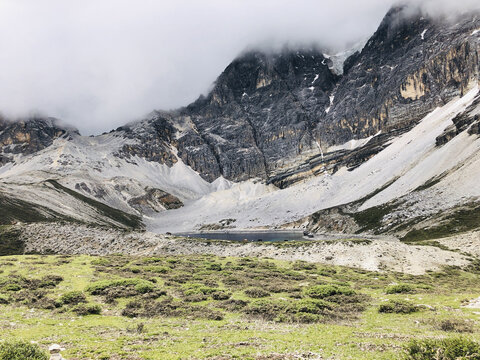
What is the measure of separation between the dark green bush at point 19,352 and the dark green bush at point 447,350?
12918mm

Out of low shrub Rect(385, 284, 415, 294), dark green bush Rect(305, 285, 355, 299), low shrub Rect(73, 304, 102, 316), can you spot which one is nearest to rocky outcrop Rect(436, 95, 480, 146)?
low shrub Rect(385, 284, 415, 294)

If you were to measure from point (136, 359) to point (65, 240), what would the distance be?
51832mm

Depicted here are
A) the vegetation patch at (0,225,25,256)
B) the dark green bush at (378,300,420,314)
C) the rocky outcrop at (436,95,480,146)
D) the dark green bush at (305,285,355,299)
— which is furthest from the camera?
the rocky outcrop at (436,95,480,146)

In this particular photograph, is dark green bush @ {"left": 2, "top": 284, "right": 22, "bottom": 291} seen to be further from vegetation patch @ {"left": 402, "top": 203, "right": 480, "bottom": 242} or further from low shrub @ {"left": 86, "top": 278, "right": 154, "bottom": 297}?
vegetation patch @ {"left": 402, "top": 203, "right": 480, "bottom": 242}

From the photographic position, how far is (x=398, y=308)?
20.2 m

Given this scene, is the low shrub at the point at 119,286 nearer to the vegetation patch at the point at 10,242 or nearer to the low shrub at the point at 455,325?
the low shrub at the point at 455,325

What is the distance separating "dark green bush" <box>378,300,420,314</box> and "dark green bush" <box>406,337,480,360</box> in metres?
9.82

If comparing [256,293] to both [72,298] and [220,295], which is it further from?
[72,298]

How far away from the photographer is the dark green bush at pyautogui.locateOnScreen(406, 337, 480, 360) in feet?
33.3

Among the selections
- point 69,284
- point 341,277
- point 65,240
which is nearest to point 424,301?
point 341,277

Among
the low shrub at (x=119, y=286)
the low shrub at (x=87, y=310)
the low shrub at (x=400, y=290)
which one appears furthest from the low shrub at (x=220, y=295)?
the low shrub at (x=400, y=290)

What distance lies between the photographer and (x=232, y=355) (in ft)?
42.6

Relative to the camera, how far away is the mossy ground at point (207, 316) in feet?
45.6

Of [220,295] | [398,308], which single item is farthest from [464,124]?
[220,295]
